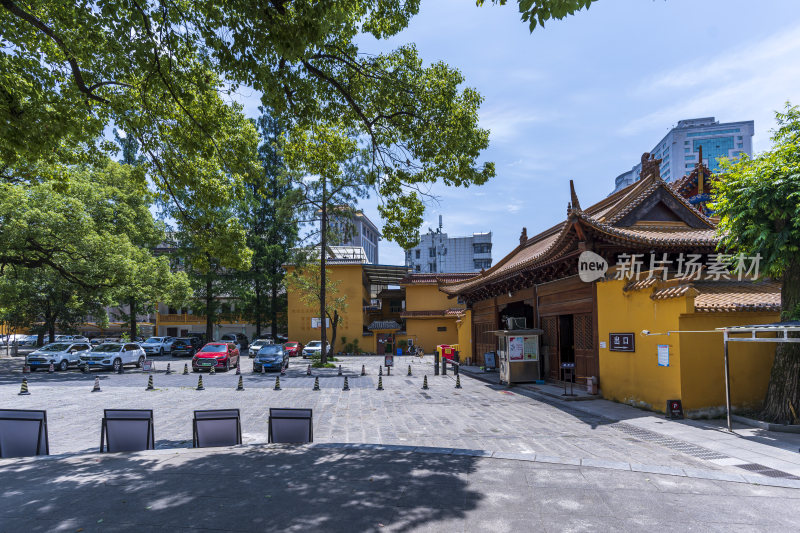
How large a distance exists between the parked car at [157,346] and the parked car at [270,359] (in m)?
17.8

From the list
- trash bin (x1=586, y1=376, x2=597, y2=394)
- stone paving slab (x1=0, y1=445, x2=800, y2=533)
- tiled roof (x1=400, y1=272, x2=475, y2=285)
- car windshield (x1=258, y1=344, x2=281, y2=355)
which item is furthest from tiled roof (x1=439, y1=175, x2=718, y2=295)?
tiled roof (x1=400, y1=272, x2=475, y2=285)

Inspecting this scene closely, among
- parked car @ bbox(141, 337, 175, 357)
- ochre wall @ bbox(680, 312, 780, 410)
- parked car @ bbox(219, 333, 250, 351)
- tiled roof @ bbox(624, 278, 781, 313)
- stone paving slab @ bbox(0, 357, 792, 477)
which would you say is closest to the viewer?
stone paving slab @ bbox(0, 357, 792, 477)

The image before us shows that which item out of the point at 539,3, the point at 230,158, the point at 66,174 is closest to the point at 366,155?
the point at 230,158

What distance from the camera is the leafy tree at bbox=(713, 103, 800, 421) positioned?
997 cm

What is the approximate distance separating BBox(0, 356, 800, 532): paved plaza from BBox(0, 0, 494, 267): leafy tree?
6117 mm

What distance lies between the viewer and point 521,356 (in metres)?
18.7

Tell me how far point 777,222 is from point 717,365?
3.68 meters

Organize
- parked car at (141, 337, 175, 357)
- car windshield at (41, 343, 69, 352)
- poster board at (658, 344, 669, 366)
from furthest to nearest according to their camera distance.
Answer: parked car at (141, 337, 175, 357) < car windshield at (41, 343, 69, 352) < poster board at (658, 344, 669, 366)

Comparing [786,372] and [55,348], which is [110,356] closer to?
[55,348]

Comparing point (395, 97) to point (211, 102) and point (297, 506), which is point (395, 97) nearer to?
point (211, 102)

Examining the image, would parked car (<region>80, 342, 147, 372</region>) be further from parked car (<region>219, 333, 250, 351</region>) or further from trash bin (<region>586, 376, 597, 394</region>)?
trash bin (<region>586, 376, 597, 394</region>)

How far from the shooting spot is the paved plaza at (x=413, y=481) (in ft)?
16.8

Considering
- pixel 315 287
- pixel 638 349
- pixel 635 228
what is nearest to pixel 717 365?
pixel 638 349

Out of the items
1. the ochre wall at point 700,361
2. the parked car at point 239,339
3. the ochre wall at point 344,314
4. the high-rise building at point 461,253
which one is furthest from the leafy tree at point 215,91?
the high-rise building at point 461,253
